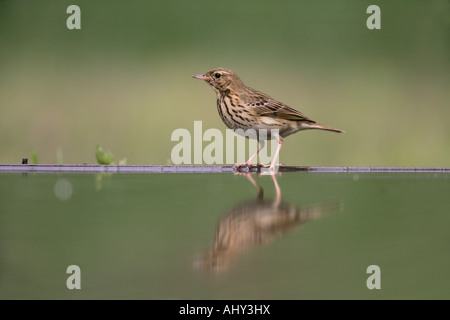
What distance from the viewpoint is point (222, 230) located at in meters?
1.52

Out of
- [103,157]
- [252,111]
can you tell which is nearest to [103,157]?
[103,157]

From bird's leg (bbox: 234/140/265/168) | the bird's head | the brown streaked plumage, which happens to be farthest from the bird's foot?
the bird's head

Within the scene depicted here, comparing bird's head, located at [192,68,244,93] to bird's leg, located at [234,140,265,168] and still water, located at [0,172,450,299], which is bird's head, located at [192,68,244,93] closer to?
bird's leg, located at [234,140,265,168]

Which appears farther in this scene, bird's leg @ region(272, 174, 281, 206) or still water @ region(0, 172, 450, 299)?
bird's leg @ region(272, 174, 281, 206)

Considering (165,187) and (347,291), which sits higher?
A: (165,187)

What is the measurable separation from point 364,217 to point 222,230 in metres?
0.54

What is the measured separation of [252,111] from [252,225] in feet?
7.79

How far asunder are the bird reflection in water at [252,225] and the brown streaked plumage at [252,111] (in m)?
1.84

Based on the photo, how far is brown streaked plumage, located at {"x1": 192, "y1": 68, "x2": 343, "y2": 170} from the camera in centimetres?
388

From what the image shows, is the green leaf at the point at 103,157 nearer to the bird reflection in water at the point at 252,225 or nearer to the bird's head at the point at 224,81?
the bird's head at the point at 224,81

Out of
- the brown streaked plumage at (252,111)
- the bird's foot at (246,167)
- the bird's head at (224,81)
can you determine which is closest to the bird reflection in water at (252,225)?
the bird's foot at (246,167)

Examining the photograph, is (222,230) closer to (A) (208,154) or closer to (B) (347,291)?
(B) (347,291)

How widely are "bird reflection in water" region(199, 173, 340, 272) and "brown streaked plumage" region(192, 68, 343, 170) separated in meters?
1.84
